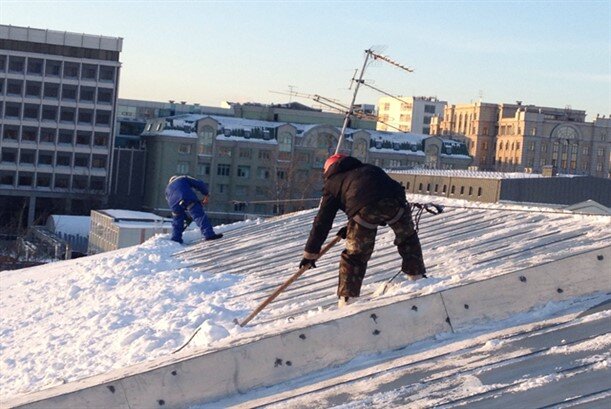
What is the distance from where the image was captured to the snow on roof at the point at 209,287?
27.4ft

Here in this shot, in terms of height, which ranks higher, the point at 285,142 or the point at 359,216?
the point at 285,142

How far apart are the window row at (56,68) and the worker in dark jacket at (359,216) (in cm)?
6733

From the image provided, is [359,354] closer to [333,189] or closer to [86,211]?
[333,189]

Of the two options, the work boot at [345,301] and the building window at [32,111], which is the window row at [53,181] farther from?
the work boot at [345,301]

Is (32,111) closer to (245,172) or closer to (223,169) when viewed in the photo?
(223,169)

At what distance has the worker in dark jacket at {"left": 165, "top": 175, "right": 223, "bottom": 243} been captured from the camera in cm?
1656

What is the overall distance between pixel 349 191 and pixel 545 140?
93967 millimetres

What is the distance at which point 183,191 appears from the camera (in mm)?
17094

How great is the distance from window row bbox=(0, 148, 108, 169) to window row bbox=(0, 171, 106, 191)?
86cm

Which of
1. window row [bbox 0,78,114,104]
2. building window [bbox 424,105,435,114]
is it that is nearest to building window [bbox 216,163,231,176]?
window row [bbox 0,78,114,104]

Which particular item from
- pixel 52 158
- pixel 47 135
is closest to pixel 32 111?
pixel 47 135

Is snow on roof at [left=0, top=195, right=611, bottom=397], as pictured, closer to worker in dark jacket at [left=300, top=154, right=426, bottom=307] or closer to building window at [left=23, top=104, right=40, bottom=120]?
worker in dark jacket at [left=300, top=154, right=426, bottom=307]

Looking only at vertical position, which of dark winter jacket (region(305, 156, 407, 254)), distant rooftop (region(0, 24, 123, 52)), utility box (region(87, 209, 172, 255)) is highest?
distant rooftop (region(0, 24, 123, 52))

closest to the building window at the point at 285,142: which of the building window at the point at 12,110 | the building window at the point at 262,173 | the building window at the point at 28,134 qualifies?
the building window at the point at 262,173
